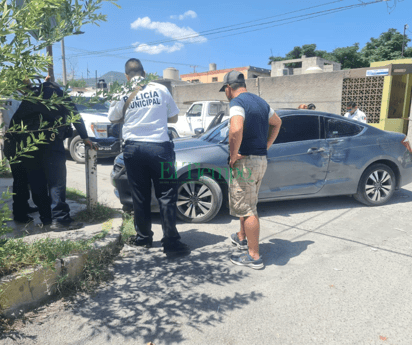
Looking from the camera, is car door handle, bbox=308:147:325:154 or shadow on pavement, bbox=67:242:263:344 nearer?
shadow on pavement, bbox=67:242:263:344

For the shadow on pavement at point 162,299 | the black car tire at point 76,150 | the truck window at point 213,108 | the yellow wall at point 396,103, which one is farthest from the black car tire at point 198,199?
the yellow wall at point 396,103

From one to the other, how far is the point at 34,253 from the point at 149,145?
1.44 metres

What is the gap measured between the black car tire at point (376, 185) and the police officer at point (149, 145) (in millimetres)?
3158

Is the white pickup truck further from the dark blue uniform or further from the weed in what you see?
the dark blue uniform

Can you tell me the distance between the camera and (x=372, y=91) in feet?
42.3

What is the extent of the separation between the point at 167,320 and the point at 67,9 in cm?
232

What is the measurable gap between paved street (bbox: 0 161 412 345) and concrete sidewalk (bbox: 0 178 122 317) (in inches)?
6.1

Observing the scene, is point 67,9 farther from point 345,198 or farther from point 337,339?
point 345,198

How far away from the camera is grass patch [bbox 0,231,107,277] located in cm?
277

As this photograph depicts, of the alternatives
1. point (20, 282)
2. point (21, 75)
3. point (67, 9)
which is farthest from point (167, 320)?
point (67, 9)

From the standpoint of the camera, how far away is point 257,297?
9.73 ft

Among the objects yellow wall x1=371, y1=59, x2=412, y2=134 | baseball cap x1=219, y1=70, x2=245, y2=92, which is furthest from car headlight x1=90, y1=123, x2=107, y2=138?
yellow wall x1=371, y1=59, x2=412, y2=134

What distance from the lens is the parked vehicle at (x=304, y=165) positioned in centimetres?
470

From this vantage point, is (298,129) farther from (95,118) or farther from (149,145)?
(95,118)
